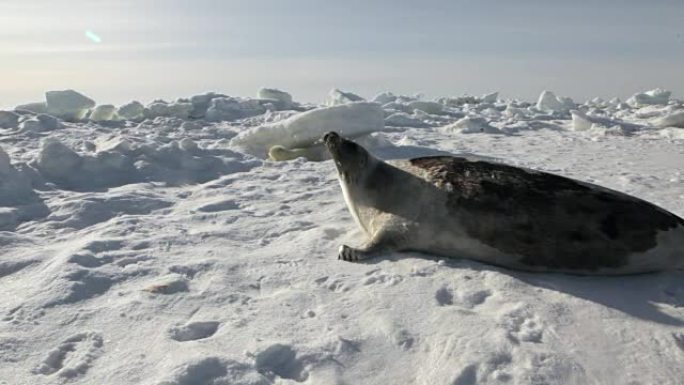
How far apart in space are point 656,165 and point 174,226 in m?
4.61

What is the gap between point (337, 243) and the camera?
118 inches

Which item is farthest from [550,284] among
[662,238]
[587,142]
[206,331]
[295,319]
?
[587,142]

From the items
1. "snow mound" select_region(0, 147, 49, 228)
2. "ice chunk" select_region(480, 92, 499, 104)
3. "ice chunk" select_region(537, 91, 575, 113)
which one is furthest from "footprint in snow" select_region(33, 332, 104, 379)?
"ice chunk" select_region(480, 92, 499, 104)

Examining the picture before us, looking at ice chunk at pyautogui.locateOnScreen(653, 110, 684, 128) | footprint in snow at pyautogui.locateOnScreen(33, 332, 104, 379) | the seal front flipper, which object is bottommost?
footprint in snow at pyautogui.locateOnScreen(33, 332, 104, 379)

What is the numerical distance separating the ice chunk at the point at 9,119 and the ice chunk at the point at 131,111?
2095 millimetres

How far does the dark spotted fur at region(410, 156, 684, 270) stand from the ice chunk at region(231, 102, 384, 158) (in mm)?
3503

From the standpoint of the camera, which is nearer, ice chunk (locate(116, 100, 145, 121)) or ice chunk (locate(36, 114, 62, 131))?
ice chunk (locate(36, 114, 62, 131))

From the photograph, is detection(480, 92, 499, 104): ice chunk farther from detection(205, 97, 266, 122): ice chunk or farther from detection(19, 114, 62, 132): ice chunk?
detection(19, 114, 62, 132): ice chunk

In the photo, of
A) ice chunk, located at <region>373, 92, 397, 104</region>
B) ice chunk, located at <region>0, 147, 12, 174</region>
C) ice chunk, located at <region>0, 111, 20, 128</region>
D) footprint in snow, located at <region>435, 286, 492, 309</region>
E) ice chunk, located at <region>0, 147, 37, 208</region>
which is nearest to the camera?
footprint in snow, located at <region>435, 286, 492, 309</region>

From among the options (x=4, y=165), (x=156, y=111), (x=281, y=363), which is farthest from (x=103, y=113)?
(x=281, y=363)

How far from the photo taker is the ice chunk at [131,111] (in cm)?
1015

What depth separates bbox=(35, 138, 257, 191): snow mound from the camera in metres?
4.79

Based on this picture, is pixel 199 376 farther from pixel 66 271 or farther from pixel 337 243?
pixel 337 243

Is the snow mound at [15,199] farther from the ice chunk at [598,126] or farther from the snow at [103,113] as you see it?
the ice chunk at [598,126]
